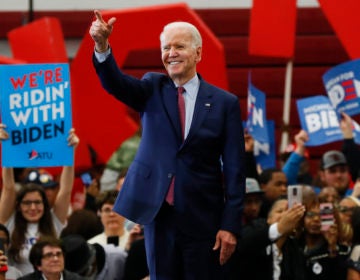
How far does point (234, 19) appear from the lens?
15.3 m

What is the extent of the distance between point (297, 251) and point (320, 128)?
288 cm

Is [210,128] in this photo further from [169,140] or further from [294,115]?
[294,115]

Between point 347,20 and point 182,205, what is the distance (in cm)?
524

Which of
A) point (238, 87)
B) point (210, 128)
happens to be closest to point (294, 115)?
point (238, 87)

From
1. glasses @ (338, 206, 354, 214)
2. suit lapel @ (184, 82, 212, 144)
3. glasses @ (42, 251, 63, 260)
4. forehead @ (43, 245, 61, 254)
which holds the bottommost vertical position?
glasses @ (42, 251, 63, 260)

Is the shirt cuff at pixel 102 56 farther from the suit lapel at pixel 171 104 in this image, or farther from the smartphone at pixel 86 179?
the smartphone at pixel 86 179

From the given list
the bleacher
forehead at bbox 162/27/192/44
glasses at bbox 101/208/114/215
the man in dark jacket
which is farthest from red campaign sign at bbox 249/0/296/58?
forehead at bbox 162/27/192/44

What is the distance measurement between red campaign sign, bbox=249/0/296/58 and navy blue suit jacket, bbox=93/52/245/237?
5.72 meters

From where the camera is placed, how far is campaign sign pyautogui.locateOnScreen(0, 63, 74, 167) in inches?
318

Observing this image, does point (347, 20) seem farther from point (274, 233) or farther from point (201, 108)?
point (201, 108)

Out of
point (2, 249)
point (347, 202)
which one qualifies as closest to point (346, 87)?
point (347, 202)

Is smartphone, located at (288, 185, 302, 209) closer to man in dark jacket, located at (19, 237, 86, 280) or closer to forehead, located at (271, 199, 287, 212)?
forehead, located at (271, 199, 287, 212)

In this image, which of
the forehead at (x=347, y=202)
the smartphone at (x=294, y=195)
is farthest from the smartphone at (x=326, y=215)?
the forehead at (x=347, y=202)

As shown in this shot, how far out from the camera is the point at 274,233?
25.8ft
